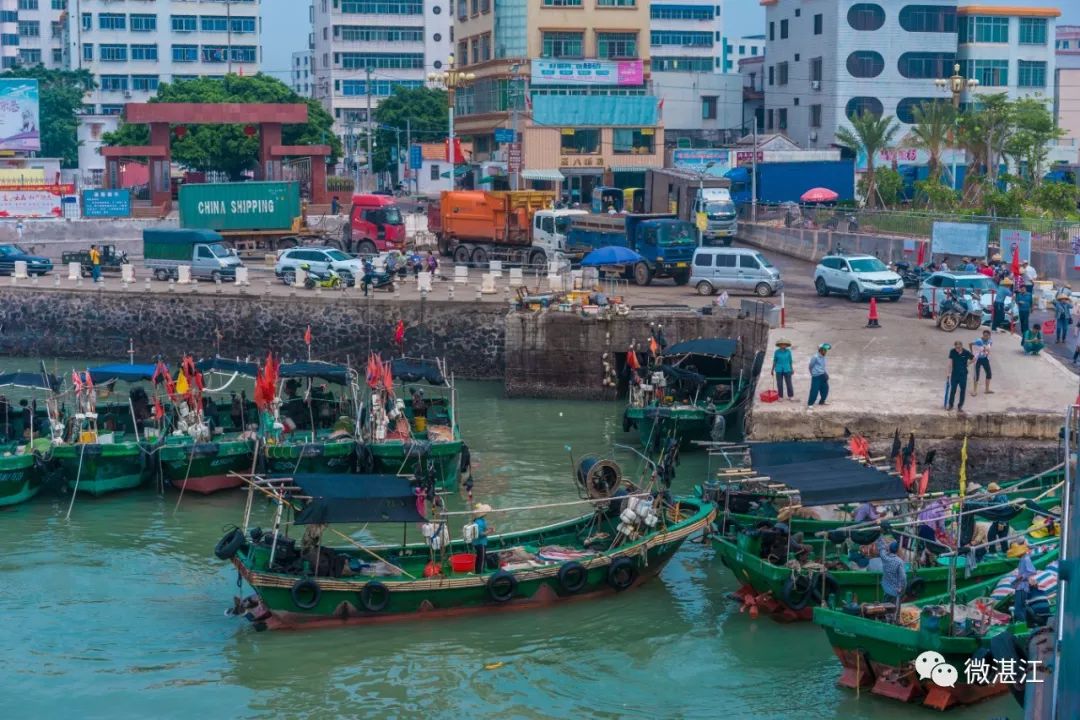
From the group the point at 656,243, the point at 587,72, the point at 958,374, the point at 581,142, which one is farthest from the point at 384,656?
the point at 587,72

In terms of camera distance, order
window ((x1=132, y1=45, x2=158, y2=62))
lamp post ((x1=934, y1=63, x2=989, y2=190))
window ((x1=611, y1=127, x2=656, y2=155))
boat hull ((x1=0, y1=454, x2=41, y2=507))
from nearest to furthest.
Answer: boat hull ((x1=0, y1=454, x2=41, y2=507)), lamp post ((x1=934, y1=63, x2=989, y2=190)), window ((x1=611, y1=127, x2=656, y2=155)), window ((x1=132, y1=45, x2=158, y2=62))

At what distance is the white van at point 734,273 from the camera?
136ft

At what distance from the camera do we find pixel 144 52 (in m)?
106

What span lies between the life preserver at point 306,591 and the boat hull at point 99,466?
8.41 metres

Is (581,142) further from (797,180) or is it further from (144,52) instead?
(144,52)

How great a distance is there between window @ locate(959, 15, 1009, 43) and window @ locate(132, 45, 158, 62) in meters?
57.7

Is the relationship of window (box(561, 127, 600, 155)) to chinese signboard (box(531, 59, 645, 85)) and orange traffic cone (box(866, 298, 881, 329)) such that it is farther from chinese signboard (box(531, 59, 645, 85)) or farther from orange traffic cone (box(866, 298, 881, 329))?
orange traffic cone (box(866, 298, 881, 329))

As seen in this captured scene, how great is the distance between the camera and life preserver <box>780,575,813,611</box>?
1975 centimetres

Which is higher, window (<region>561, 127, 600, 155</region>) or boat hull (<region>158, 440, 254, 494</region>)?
window (<region>561, 127, 600, 155</region>)


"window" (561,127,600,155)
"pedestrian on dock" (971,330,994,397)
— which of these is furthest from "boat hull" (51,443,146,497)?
"window" (561,127,600,155)

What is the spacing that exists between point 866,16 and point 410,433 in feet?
168

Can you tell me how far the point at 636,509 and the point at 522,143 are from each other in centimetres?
4894

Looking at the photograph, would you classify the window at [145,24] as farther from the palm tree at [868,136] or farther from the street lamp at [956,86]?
the street lamp at [956,86]

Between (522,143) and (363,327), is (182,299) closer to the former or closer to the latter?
(363,327)
